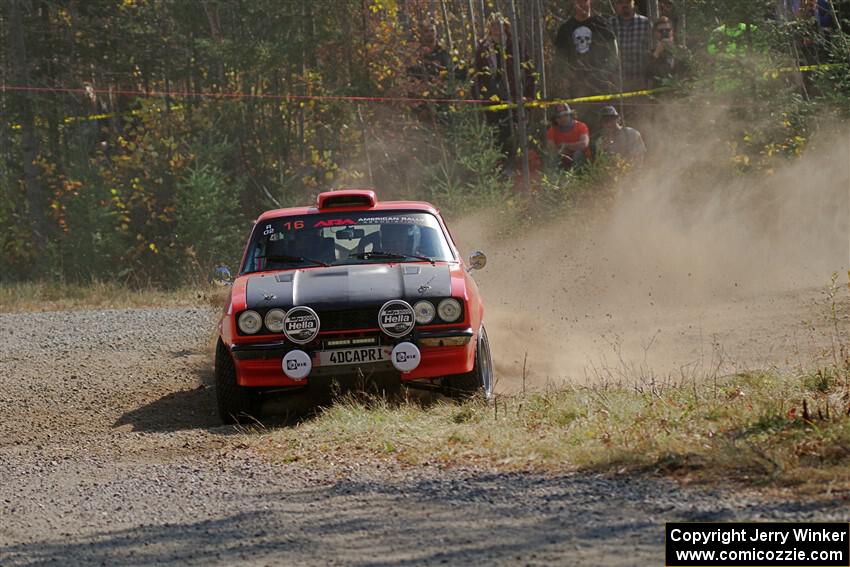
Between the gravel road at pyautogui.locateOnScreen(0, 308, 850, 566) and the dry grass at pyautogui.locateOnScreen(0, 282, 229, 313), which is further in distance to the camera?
the dry grass at pyautogui.locateOnScreen(0, 282, 229, 313)

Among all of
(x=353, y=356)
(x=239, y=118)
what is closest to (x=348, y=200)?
(x=353, y=356)

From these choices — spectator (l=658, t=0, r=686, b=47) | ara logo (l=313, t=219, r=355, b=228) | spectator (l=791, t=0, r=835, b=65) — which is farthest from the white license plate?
spectator (l=658, t=0, r=686, b=47)

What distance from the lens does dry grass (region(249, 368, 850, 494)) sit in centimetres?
707

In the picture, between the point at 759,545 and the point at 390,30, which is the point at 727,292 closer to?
the point at 390,30

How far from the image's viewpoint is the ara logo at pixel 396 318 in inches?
391

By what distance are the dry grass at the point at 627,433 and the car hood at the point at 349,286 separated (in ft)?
2.56

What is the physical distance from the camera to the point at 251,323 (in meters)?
10.1

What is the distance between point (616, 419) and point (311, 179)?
19.4 m

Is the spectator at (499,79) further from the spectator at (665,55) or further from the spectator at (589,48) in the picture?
the spectator at (665,55)

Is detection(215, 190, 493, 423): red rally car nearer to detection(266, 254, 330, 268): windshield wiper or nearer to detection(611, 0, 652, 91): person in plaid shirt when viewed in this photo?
detection(266, 254, 330, 268): windshield wiper

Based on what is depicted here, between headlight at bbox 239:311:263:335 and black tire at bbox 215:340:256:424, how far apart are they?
1.06ft

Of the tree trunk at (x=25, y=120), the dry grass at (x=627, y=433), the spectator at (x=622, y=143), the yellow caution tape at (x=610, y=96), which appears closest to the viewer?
the dry grass at (x=627, y=433)

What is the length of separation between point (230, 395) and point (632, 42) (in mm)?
15217

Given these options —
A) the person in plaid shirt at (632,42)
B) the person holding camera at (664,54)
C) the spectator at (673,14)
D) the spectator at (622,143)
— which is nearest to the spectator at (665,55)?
the person holding camera at (664,54)
